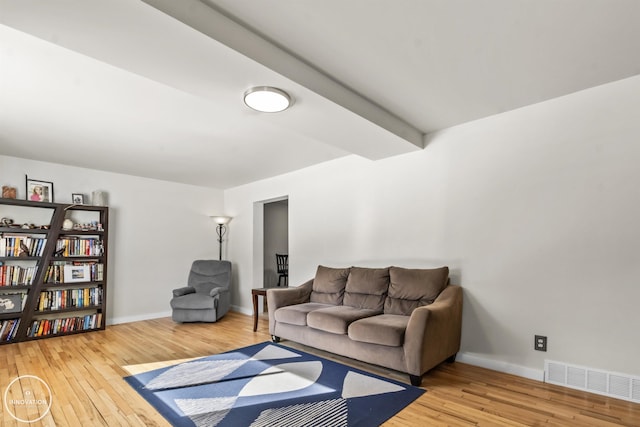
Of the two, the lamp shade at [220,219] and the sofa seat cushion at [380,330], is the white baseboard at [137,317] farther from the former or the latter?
the sofa seat cushion at [380,330]

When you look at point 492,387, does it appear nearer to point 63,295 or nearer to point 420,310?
point 420,310

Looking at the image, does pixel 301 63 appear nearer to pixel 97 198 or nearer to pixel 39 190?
pixel 97 198

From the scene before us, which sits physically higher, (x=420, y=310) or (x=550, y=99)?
(x=550, y=99)

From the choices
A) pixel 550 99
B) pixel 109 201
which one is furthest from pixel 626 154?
pixel 109 201

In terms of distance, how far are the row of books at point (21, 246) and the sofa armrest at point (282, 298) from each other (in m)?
3.07

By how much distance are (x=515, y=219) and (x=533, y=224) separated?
0.14m

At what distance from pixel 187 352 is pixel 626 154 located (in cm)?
434

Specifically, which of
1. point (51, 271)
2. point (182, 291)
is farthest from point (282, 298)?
point (51, 271)

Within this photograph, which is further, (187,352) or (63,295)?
(63,295)

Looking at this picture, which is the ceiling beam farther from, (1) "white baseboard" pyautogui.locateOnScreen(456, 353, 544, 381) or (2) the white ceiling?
(1) "white baseboard" pyautogui.locateOnScreen(456, 353, 544, 381)

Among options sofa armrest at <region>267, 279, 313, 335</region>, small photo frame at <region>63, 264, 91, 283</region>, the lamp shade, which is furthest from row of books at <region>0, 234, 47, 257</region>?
sofa armrest at <region>267, 279, 313, 335</region>

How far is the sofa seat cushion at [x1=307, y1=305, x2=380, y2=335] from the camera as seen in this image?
3135mm

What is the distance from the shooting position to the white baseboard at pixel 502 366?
2.77 m

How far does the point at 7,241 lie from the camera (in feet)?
13.4
